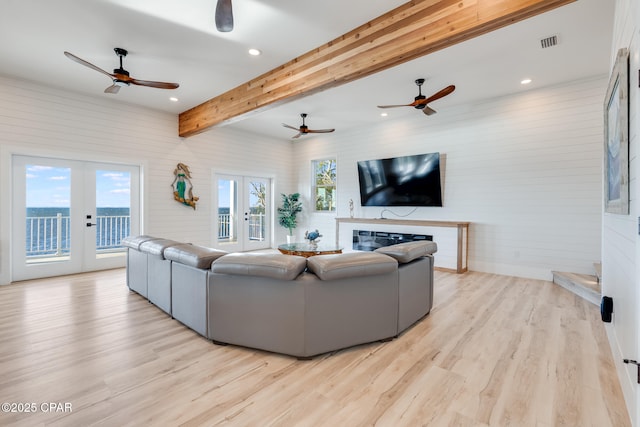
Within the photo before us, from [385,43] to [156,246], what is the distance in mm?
3237

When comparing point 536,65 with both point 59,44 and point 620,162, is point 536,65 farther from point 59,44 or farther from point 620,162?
point 59,44

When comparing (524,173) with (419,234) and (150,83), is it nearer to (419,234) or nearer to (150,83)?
(419,234)

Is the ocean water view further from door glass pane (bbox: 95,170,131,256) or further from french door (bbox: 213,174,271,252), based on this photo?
french door (bbox: 213,174,271,252)

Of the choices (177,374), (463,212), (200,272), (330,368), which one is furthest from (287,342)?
(463,212)

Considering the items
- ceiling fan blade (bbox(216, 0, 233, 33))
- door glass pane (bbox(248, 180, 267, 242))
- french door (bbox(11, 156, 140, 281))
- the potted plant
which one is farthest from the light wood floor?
the potted plant

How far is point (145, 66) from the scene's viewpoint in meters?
4.11

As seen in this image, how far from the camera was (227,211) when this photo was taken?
7.37 meters

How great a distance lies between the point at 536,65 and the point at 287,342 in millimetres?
4768

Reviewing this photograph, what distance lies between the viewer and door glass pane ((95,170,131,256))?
5422 mm

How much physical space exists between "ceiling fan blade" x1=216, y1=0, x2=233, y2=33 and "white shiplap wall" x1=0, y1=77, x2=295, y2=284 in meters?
4.30

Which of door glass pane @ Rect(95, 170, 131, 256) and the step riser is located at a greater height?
door glass pane @ Rect(95, 170, 131, 256)

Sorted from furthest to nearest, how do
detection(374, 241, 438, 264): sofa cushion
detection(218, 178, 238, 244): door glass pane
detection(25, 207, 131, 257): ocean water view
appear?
detection(218, 178, 238, 244): door glass pane < detection(25, 207, 131, 257): ocean water view < detection(374, 241, 438, 264): sofa cushion

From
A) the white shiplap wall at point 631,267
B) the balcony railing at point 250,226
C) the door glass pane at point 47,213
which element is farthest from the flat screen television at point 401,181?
the door glass pane at point 47,213

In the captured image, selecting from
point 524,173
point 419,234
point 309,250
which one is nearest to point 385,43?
point 309,250
